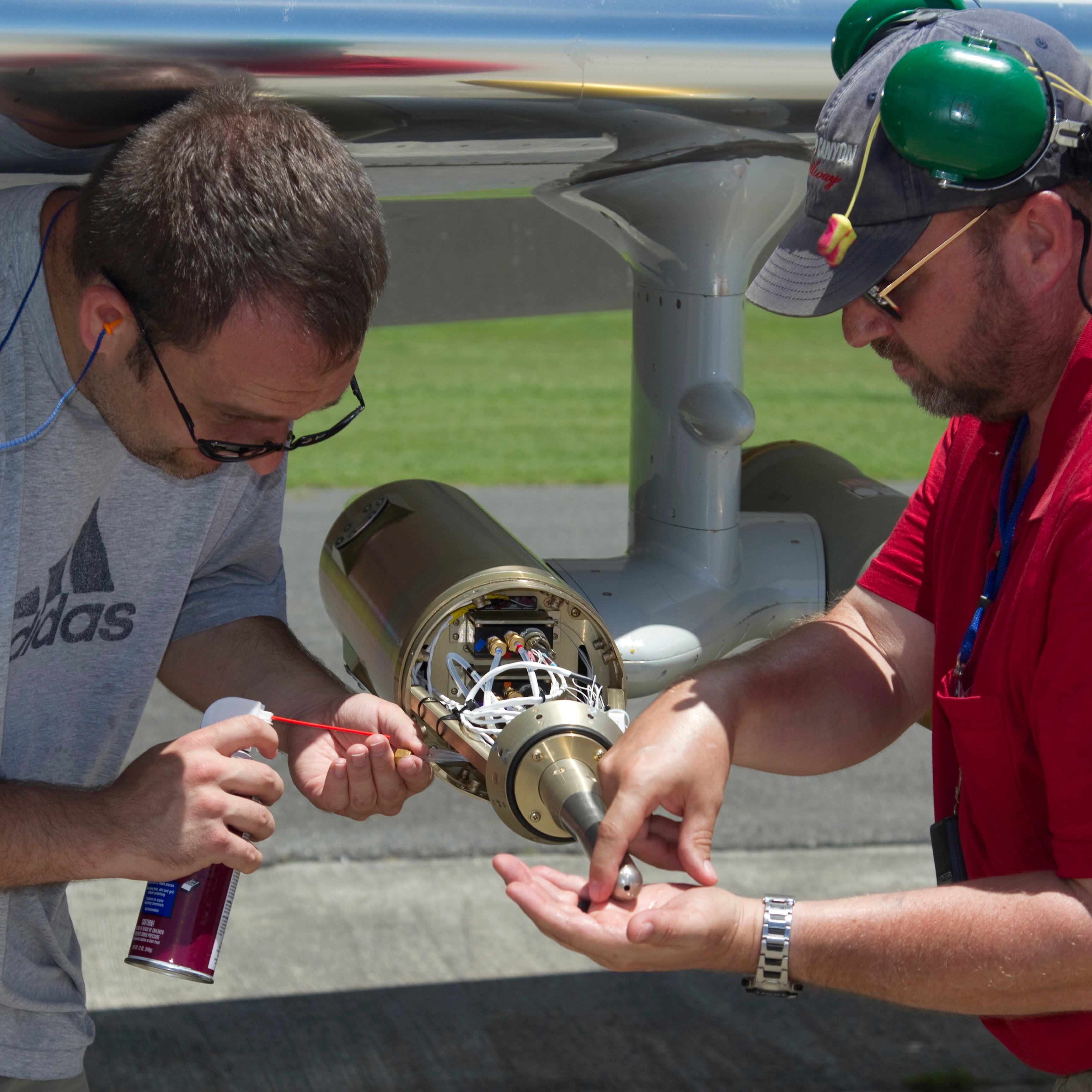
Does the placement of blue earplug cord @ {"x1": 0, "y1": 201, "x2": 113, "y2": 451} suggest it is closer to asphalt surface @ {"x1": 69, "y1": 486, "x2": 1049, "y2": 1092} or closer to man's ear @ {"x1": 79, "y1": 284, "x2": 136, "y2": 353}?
man's ear @ {"x1": 79, "y1": 284, "x2": 136, "y2": 353}

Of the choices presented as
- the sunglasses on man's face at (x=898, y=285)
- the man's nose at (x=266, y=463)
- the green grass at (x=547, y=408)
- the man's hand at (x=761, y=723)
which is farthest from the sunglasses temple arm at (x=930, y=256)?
the green grass at (x=547, y=408)

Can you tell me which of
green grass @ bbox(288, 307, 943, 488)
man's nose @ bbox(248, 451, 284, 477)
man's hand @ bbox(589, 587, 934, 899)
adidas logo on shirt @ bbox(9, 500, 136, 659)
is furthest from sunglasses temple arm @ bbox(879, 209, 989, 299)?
green grass @ bbox(288, 307, 943, 488)

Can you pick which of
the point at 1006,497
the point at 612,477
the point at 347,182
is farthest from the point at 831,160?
the point at 612,477

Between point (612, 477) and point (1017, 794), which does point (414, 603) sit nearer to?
point (1017, 794)

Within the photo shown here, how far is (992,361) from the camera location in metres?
1.75

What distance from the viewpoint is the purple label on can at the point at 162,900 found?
6.59 feet

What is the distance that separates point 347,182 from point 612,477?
8.96 m

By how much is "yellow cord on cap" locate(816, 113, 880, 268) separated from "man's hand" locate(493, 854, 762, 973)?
812 millimetres

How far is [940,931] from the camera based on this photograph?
5.20 feet

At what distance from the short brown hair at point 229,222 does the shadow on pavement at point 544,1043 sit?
2.46m

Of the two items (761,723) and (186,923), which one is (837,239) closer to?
(761,723)

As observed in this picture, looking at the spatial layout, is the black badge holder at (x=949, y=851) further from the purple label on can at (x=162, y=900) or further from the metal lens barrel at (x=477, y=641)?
the purple label on can at (x=162, y=900)

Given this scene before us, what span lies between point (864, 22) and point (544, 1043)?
9.43 ft

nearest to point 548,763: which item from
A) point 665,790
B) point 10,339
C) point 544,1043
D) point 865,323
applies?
point 665,790
